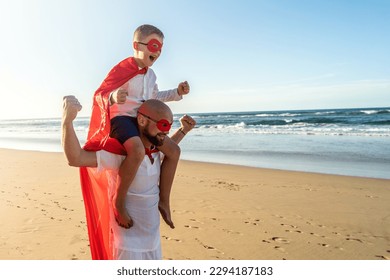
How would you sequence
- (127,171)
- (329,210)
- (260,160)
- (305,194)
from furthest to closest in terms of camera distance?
(260,160) < (305,194) < (329,210) < (127,171)

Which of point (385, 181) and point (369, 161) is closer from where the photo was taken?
point (385, 181)

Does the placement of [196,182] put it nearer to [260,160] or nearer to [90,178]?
[260,160]

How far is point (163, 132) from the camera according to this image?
2.01 m

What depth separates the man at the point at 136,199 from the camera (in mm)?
1975

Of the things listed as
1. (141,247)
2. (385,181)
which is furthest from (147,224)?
(385,181)

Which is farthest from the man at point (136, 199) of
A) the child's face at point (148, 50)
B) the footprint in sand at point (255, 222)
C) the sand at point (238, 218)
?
the footprint in sand at point (255, 222)

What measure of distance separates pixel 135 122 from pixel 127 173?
34 centimetres

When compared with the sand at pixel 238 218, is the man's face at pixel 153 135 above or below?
above

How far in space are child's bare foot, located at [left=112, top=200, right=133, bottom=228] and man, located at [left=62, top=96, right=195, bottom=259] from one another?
37mm

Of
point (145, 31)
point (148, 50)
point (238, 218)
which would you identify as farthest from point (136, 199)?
point (238, 218)

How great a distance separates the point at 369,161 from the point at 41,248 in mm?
9853

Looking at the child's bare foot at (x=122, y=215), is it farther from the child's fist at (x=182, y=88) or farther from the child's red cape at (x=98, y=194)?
the child's fist at (x=182, y=88)

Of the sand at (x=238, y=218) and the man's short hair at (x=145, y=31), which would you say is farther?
the sand at (x=238, y=218)

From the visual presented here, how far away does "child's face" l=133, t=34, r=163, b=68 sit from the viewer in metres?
2.30
